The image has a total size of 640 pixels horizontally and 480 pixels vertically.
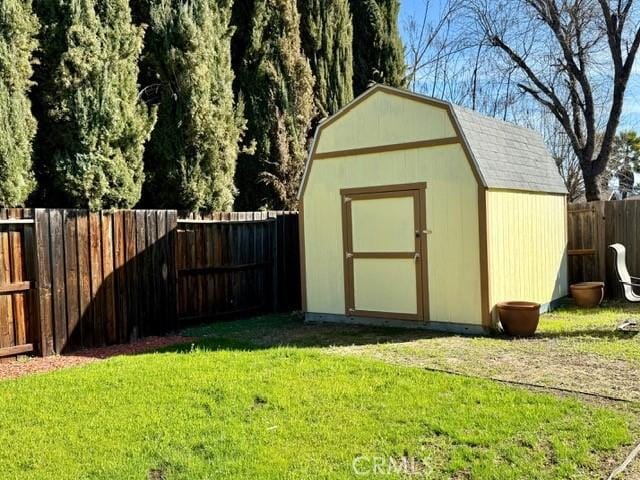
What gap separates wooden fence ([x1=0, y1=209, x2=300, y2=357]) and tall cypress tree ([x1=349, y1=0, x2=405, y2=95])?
24.2 ft

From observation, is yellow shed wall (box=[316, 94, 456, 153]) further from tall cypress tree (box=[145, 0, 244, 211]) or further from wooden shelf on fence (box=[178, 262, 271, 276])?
wooden shelf on fence (box=[178, 262, 271, 276])

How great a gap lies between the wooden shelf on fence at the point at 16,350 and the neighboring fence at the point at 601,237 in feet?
28.0

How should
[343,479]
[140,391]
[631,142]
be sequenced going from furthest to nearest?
[631,142] < [140,391] < [343,479]

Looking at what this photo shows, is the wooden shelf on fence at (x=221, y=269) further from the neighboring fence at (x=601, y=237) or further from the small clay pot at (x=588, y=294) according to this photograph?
the neighboring fence at (x=601, y=237)

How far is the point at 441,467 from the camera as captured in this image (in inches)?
129

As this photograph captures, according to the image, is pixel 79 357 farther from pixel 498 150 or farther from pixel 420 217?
pixel 498 150

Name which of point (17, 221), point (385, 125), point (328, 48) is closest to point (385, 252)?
point (385, 125)

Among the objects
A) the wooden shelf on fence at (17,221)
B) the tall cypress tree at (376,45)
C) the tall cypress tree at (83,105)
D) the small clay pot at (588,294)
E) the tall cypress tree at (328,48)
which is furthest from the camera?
the tall cypress tree at (376,45)

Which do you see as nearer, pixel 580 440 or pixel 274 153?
pixel 580 440

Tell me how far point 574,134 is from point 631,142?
10359 millimetres

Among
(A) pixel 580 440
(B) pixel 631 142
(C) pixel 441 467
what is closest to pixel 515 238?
(A) pixel 580 440

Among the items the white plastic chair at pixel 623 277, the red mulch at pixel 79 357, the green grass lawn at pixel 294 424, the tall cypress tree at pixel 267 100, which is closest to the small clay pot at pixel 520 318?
the white plastic chair at pixel 623 277

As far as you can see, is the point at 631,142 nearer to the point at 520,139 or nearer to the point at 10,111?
the point at 520,139

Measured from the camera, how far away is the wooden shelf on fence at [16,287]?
5973 mm
